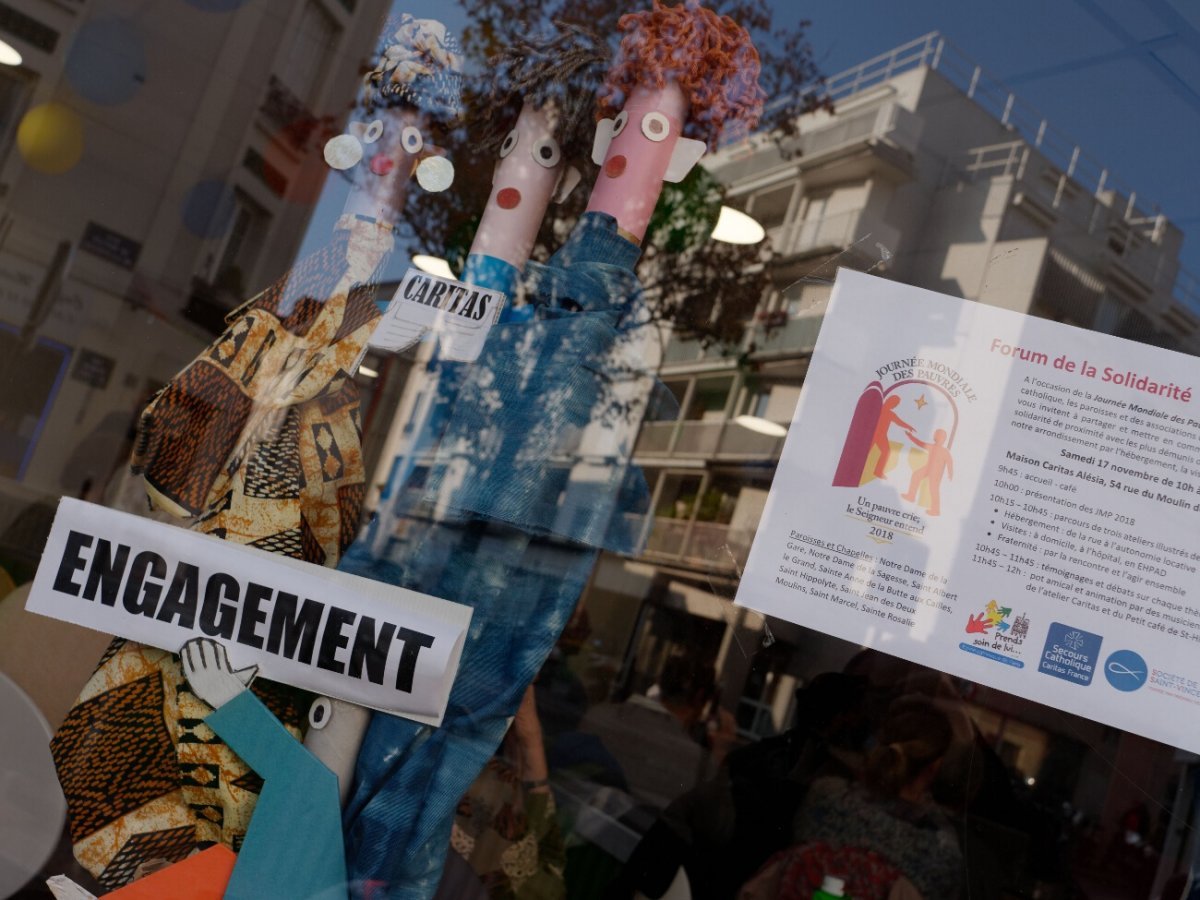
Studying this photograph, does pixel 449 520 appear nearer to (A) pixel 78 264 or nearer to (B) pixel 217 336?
(B) pixel 217 336

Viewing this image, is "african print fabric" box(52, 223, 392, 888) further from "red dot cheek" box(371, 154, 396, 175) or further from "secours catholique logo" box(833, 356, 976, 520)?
"secours catholique logo" box(833, 356, 976, 520)

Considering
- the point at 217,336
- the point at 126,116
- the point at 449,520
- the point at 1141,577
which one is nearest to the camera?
the point at 1141,577

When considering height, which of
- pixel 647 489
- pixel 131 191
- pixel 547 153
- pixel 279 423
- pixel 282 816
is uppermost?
pixel 547 153

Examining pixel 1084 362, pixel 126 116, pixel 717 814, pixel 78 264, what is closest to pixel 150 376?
pixel 78 264

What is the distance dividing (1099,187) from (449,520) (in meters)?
1.38

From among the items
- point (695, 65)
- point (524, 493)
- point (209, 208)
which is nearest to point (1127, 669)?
point (524, 493)

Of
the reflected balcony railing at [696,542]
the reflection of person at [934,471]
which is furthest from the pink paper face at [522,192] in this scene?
the reflection of person at [934,471]

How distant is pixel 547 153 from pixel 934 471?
0.94 metres

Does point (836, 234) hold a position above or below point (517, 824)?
above

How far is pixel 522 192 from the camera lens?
205 centimetres

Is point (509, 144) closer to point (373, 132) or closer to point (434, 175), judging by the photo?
point (434, 175)

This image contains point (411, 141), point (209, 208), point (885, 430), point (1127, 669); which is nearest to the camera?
point (1127, 669)

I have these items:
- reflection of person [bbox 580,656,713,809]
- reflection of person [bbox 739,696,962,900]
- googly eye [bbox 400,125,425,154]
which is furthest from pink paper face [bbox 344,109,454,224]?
reflection of person [bbox 739,696,962,900]

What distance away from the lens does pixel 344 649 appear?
6.11ft
